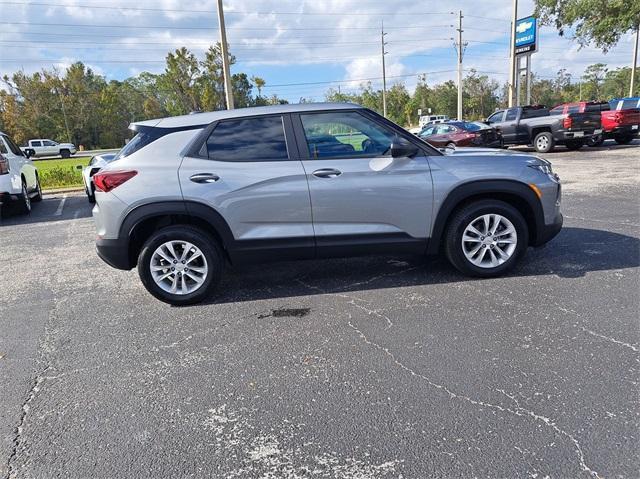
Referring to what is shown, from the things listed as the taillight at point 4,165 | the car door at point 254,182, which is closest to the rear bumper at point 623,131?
the car door at point 254,182

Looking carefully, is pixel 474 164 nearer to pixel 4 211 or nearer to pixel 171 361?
pixel 171 361

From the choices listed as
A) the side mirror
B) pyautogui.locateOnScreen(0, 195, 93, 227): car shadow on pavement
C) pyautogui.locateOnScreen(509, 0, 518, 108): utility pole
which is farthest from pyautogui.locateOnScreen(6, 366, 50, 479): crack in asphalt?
pyautogui.locateOnScreen(509, 0, 518, 108): utility pole

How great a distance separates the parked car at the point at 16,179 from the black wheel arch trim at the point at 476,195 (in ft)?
26.5

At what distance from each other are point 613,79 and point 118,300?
3813 inches

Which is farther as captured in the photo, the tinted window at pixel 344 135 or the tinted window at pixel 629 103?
the tinted window at pixel 629 103

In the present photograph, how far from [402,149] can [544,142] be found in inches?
614

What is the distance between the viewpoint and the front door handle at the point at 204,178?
13.7 ft

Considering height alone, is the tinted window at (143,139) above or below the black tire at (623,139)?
above

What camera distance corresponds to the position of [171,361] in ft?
11.0

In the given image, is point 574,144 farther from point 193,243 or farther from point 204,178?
point 193,243

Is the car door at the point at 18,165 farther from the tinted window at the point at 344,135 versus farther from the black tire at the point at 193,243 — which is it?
the tinted window at the point at 344,135

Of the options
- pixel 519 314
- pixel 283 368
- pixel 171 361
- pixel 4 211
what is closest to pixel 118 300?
pixel 171 361

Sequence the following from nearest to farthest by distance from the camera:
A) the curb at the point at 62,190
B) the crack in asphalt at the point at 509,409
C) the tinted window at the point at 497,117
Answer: the crack in asphalt at the point at 509,409, the curb at the point at 62,190, the tinted window at the point at 497,117

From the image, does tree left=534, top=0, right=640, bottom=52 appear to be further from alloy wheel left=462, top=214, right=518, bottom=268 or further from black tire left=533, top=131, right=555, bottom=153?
alloy wheel left=462, top=214, right=518, bottom=268
